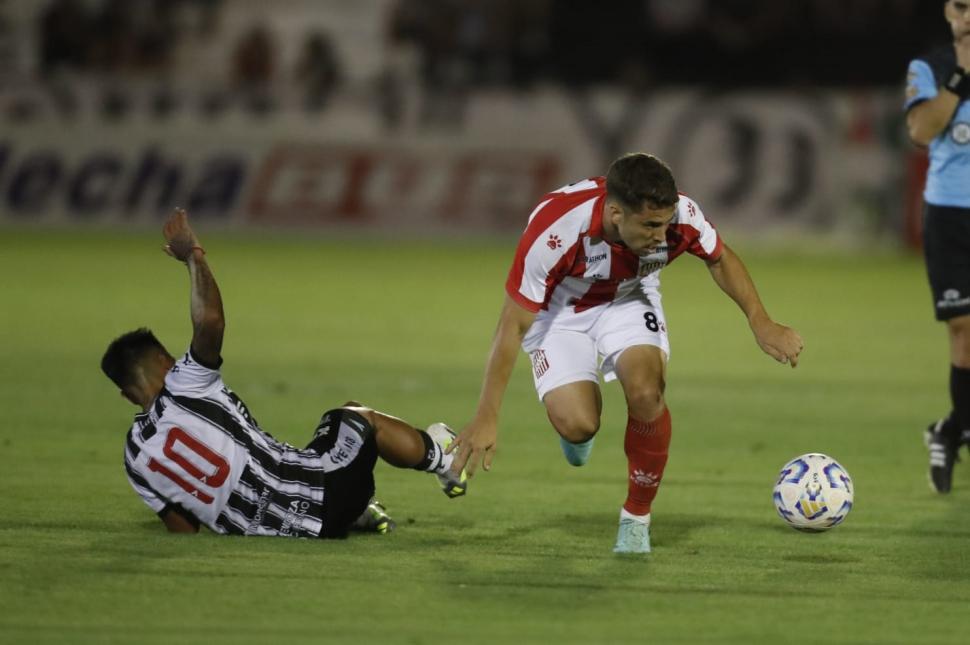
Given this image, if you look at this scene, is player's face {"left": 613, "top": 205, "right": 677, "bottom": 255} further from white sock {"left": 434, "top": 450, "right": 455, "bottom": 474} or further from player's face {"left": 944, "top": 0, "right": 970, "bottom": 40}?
player's face {"left": 944, "top": 0, "right": 970, "bottom": 40}

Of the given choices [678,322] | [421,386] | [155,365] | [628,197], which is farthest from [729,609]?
[678,322]

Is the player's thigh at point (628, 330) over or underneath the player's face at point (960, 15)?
underneath

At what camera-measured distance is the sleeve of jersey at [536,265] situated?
5.61m

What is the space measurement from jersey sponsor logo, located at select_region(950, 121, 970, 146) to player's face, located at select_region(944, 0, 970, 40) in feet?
1.63

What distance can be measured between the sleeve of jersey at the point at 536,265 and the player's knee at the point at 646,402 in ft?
1.72

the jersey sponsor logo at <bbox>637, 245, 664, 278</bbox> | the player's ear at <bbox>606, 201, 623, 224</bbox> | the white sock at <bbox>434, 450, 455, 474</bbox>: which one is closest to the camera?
the player's ear at <bbox>606, 201, 623, 224</bbox>

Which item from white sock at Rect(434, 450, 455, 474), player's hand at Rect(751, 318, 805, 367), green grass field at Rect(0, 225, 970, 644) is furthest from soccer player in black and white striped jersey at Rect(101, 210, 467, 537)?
player's hand at Rect(751, 318, 805, 367)

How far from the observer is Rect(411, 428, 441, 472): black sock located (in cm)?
617

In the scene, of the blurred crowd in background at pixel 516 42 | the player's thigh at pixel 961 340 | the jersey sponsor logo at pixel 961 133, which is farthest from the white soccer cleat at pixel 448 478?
the blurred crowd in background at pixel 516 42

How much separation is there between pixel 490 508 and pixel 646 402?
3.63 ft

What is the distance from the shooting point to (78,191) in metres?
21.8

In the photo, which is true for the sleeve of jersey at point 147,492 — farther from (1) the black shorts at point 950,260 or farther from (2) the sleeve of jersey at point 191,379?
(1) the black shorts at point 950,260

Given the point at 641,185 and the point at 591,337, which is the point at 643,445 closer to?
the point at 591,337

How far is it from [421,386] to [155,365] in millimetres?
4254
